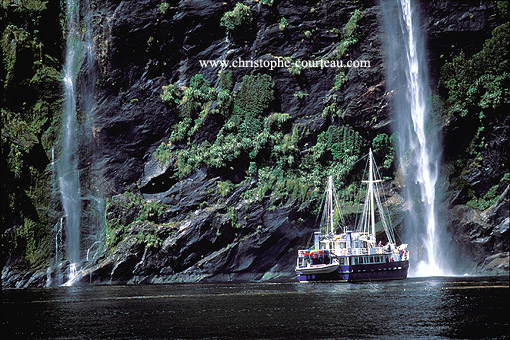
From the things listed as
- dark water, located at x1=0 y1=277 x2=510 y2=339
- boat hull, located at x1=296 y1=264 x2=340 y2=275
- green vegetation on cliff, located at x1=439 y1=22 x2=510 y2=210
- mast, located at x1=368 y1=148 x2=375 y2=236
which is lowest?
dark water, located at x1=0 y1=277 x2=510 y2=339

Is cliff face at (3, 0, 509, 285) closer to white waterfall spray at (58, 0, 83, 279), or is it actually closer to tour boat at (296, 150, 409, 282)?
white waterfall spray at (58, 0, 83, 279)

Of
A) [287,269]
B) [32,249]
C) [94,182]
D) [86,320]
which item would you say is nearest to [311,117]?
[287,269]

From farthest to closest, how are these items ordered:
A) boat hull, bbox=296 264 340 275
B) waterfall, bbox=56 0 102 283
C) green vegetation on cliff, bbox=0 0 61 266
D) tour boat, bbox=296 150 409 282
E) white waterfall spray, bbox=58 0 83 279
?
waterfall, bbox=56 0 102 283 < white waterfall spray, bbox=58 0 83 279 < green vegetation on cliff, bbox=0 0 61 266 < tour boat, bbox=296 150 409 282 < boat hull, bbox=296 264 340 275

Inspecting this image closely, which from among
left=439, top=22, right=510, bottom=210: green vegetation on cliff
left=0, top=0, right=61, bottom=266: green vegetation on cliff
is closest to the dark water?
left=0, top=0, right=61, bottom=266: green vegetation on cliff

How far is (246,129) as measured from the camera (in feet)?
282

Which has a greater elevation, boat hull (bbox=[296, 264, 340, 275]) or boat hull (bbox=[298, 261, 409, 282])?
boat hull (bbox=[296, 264, 340, 275])

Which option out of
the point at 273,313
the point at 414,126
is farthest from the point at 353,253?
the point at 273,313

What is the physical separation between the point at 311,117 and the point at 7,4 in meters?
39.4

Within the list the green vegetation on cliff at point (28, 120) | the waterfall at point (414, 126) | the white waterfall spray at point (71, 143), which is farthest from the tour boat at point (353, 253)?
the green vegetation on cliff at point (28, 120)

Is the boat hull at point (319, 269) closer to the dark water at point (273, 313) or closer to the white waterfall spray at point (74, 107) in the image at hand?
the dark water at point (273, 313)

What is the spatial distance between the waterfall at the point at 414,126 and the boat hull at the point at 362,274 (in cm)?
854

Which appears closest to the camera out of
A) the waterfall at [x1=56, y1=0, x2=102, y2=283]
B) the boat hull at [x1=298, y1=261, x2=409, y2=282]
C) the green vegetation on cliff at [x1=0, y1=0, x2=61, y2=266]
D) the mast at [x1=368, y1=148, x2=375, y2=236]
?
the boat hull at [x1=298, y1=261, x2=409, y2=282]

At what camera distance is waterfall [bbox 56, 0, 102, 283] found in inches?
3238

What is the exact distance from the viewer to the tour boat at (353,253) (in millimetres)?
70500
